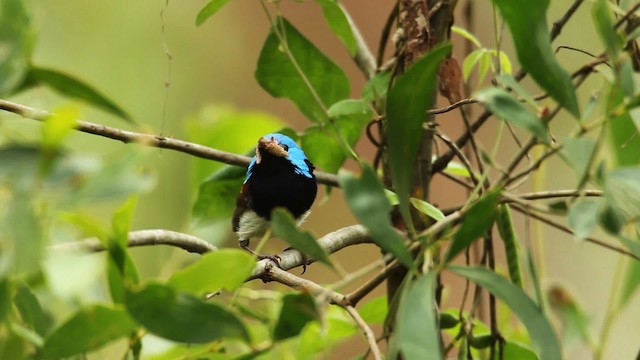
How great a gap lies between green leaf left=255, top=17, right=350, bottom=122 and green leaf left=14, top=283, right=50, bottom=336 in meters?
0.49

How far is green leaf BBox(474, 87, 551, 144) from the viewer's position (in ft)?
1.62

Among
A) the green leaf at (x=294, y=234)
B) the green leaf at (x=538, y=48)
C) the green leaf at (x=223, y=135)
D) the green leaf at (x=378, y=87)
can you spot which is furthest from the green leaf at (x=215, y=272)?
the green leaf at (x=223, y=135)

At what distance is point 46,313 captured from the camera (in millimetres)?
629

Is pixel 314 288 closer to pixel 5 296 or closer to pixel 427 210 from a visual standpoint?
pixel 427 210

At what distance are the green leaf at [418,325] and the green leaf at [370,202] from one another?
1.3 inches

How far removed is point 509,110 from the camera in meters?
0.50

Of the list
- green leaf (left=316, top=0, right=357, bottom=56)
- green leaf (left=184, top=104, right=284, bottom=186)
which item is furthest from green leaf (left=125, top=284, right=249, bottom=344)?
green leaf (left=184, top=104, right=284, bottom=186)

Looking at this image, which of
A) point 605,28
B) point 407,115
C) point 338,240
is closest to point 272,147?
point 338,240

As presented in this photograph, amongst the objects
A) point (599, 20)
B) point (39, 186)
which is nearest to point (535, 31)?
point (599, 20)

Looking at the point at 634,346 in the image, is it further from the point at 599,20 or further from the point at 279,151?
the point at 599,20

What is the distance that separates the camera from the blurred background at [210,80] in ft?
7.03

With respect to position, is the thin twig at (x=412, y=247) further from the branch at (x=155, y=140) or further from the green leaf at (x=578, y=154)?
the branch at (x=155, y=140)

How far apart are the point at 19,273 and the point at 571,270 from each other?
2237 millimetres

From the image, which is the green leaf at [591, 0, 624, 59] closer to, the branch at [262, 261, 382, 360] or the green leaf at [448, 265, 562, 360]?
the green leaf at [448, 265, 562, 360]
